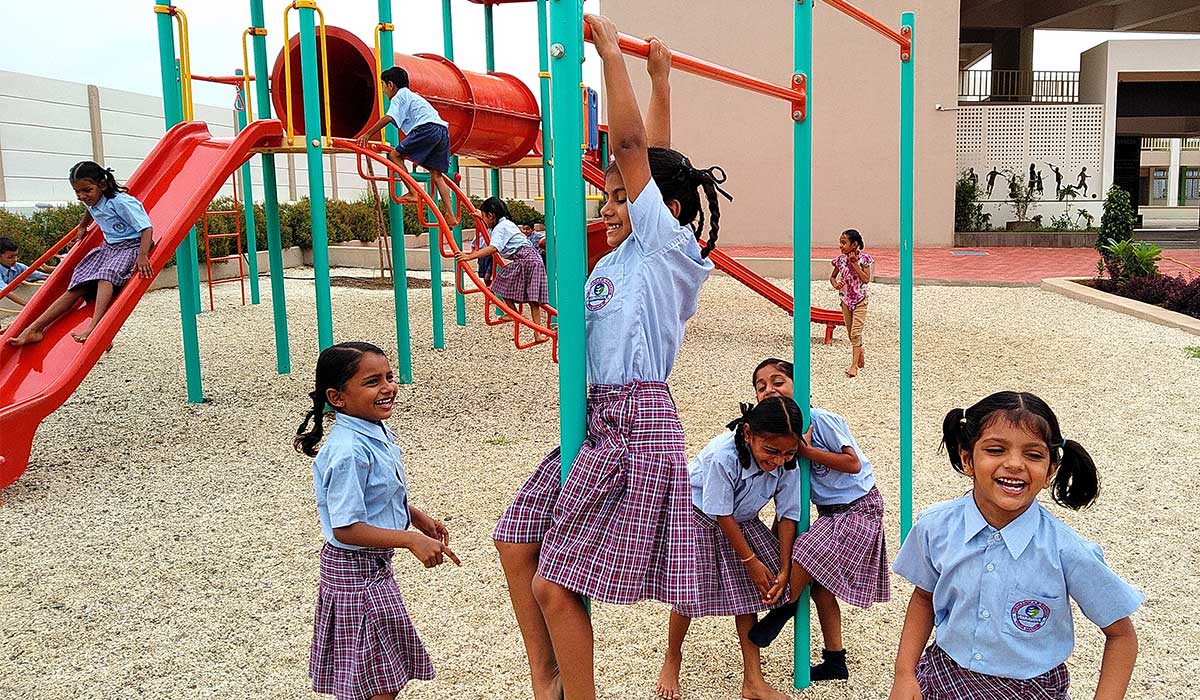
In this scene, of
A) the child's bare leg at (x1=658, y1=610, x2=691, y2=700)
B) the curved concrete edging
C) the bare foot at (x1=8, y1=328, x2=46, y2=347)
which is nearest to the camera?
the child's bare leg at (x1=658, y1=610, x2=691, y2=700)

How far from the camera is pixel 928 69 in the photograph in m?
18.4

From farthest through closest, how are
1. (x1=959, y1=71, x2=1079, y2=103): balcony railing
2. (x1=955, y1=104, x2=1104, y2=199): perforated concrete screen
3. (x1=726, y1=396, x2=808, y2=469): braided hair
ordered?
(x1=959, y1=71, x2=1079, y2=103): balcony railing, (x1=955, y1=104, x2=1104, y2=199): perforated concrete screen, (x1=726, y1=396, x2=808, y2=469): braided hair

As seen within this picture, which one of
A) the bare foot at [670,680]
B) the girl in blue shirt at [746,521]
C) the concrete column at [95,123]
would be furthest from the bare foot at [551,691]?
the concrete column at [95,123]

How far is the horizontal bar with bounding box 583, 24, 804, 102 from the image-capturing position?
2318 millimetres

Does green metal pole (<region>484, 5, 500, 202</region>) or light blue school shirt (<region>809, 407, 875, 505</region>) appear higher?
green metal pole (<region>484, 5, 500, 202</region>)

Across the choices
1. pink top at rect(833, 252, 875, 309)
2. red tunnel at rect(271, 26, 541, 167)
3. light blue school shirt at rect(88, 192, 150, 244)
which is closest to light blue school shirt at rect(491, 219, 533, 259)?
A: red tunnel at rect(271, 26, 541, 167)

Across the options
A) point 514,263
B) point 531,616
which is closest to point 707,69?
point 531,616

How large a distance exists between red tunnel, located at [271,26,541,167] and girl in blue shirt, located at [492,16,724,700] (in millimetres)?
5172

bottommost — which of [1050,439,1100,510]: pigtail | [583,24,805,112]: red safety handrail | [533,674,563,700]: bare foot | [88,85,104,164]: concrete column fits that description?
[533,674,563,700]: bare foot

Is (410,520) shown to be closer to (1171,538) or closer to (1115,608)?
(1115,608)

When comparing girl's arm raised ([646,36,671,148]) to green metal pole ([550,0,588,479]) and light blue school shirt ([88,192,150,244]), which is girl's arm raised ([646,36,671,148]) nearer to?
green metal pole ([550,0,588,479])

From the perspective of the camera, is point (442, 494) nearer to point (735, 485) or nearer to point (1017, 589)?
point (735, 485)

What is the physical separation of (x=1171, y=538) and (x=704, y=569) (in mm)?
2481

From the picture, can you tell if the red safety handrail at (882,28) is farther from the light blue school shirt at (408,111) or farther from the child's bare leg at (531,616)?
the light blue school shirt at (408,111)
